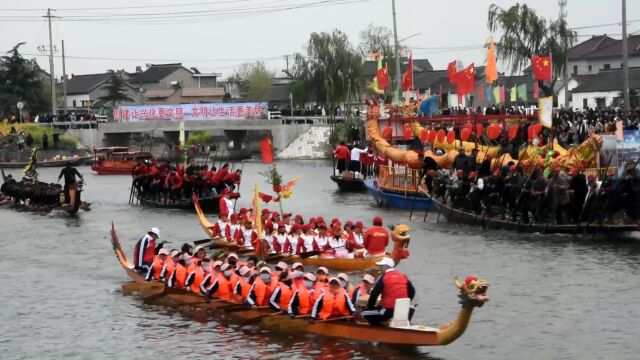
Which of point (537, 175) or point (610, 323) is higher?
point (537, 175)

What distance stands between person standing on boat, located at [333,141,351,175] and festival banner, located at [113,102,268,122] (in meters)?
27.1

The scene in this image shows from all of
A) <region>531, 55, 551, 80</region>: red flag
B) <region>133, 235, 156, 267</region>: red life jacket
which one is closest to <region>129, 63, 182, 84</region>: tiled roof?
<region>531, 55, 551, 80</region>: red flag

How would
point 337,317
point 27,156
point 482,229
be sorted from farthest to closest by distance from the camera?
point 27,156
point 482,229
point 337,317

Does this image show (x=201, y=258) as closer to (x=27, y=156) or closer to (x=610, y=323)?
(x=610, y=323)

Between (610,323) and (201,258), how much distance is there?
8.70 meters

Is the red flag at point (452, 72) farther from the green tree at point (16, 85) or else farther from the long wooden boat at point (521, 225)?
the green tree at point (16, 85)

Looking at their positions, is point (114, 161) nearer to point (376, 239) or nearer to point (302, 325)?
point (376, 239)

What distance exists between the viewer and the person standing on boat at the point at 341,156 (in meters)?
47.9

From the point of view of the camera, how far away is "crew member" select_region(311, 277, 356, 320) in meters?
19.2

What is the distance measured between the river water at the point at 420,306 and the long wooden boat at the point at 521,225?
27cm

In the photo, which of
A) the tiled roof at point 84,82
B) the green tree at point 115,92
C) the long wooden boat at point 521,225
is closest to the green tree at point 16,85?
the green tree at point 115,92

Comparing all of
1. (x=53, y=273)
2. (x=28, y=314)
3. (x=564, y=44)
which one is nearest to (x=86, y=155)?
(x=564, y=44)

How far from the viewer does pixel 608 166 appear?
30.7 m

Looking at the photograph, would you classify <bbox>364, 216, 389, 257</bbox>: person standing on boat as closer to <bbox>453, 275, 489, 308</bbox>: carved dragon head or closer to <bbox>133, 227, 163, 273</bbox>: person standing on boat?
<bbox>133, 227, 163, 273</bbox>: person standing on boat
